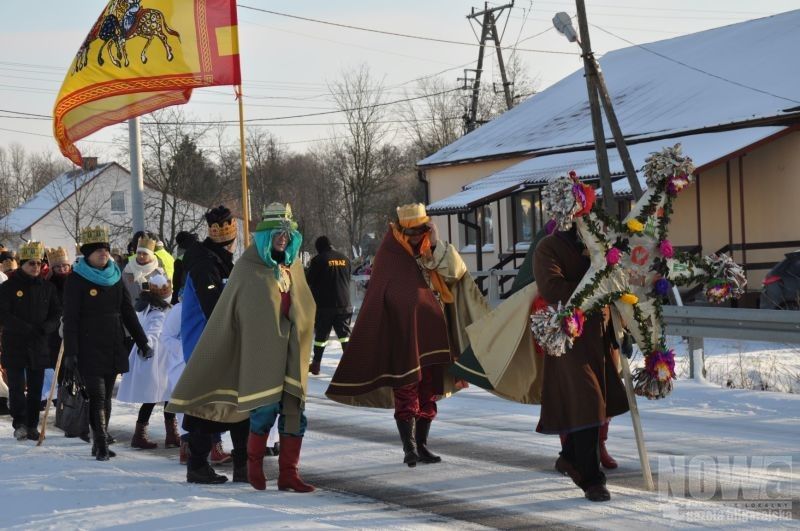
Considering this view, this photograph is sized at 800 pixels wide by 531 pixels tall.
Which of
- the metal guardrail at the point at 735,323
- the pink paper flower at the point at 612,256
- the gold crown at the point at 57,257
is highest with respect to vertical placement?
the gold crown at the point at 57,257

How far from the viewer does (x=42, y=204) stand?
216 feet

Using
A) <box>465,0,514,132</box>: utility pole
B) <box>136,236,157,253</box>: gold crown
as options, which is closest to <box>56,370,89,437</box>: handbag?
<box>136,236,157,253</box>: gold crown

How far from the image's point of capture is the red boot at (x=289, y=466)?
7.35 meters

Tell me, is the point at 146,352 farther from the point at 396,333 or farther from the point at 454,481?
the point at 454,481

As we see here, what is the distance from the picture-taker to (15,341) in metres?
10.3

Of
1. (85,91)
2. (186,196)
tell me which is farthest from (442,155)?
(85,91)

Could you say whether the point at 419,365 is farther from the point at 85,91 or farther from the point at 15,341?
the point at 85,91

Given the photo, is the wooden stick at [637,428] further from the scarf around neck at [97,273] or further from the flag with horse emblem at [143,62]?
the flag with horse emblem at [143,62]

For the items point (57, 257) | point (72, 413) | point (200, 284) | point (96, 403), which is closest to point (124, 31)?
point (57, 257)

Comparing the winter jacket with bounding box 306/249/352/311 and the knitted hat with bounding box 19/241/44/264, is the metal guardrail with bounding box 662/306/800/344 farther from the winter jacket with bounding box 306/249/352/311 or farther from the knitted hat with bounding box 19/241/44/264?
the knitted hat with bounding box 19/241/44/264

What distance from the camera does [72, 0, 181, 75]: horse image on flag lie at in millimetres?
14367

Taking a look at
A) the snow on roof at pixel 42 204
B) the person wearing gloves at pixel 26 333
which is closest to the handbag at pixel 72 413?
the person wearing gloves at pixel 26 333

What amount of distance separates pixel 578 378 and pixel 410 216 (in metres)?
2.16

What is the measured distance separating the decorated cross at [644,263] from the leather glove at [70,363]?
4.16 meters
